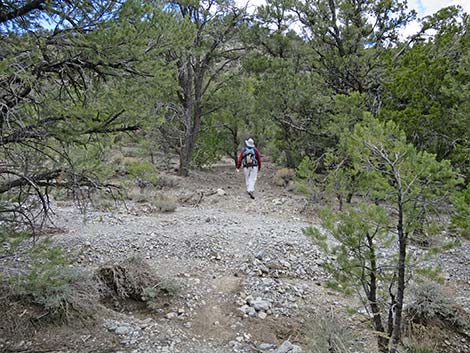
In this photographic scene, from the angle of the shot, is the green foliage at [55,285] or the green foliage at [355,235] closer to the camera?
the green foliage at [355,235]

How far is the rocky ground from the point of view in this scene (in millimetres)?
4527

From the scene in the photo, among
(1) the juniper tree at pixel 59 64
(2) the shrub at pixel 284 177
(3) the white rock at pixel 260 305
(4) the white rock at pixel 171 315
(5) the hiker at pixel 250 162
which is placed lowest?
(4) the white rock at pixel 171 315

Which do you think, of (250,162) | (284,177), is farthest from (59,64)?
(284,177)

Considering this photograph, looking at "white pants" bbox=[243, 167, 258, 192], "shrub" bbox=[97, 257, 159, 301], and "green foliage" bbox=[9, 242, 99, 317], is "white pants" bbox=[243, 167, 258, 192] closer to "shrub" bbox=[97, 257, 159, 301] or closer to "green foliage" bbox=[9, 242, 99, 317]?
"shrub" bbox=[97, 257, 159, 301]

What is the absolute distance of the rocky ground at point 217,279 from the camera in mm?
4527

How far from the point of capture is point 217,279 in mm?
6082

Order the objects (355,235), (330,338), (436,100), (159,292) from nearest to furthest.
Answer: (355,235) < (330,338) < (159,292) < (436,100)

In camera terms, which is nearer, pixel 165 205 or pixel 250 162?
pixel 165 205

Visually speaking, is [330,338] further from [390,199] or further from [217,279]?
[217,279]

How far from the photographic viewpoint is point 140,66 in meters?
3.77

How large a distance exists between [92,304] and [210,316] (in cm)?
155

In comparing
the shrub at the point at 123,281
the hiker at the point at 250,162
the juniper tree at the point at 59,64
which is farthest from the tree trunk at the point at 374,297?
the hiker at the point at 250,162

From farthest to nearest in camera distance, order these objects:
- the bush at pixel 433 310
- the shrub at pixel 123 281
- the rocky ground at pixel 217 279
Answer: the shrub at pixel 123 281
the bush at pixel 433 310
the rocky ground at pixel 217 279

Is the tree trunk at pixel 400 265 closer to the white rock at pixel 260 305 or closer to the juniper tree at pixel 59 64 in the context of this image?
the white rock at pixel 260 305
